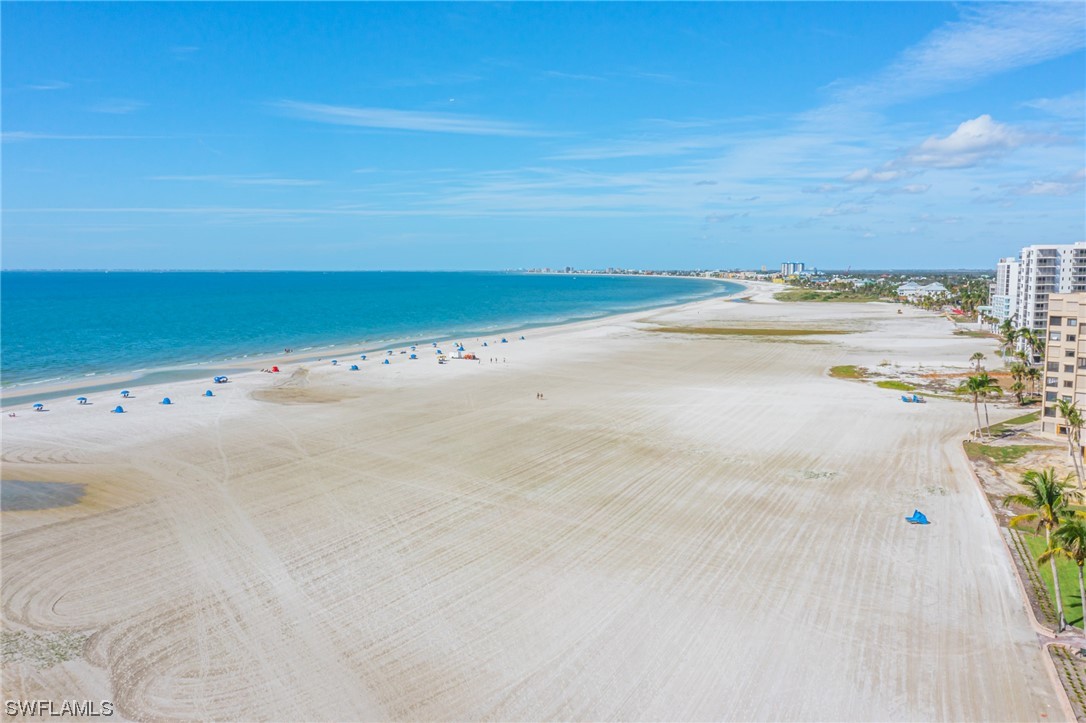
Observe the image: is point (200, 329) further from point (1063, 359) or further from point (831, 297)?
point (831, 297)

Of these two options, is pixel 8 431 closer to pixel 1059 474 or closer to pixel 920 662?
pixel 920 662

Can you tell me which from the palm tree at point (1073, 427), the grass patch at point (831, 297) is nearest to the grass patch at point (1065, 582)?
the palm tree at point (1073, 427)

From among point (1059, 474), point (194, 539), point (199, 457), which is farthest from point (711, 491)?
point (199, 457)

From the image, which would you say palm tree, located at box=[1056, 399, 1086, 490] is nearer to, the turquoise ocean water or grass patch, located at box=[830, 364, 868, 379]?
grass patch, located at box=[830, 364, 868, 379]

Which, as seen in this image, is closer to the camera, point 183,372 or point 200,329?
point 183,372

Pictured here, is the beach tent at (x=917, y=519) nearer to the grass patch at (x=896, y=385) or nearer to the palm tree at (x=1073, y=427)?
the palm tree at (x=1073, y=427)

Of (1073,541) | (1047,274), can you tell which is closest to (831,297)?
(1047,274)

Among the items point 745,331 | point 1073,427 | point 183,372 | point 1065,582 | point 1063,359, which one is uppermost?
point 1063,359
